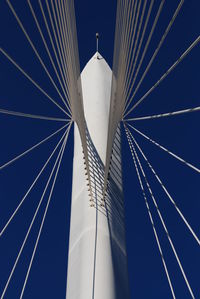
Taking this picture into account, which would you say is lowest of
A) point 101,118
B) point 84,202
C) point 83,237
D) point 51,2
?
point 83,237

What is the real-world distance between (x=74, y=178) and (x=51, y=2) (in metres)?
2.78

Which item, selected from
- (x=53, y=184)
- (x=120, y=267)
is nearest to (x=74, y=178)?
(x=53, y=184)

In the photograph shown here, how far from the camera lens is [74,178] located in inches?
279

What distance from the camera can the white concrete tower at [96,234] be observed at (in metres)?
5.02

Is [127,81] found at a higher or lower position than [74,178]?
higher

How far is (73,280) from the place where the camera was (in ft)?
17.3

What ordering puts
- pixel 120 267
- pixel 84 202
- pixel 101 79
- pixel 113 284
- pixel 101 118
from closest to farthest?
pixel 113 284 < pixel 120 267 < pixel 84 202 < pixel 101 118 < pixel 101 79

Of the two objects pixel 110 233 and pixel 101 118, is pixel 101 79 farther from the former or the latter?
pixel 110 233

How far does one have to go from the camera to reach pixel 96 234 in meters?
5.60

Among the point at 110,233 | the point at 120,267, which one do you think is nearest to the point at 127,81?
the point at 110,233

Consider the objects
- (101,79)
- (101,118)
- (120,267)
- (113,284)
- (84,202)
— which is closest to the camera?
(113,284)

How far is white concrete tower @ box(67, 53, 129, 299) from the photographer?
5023 millimetres

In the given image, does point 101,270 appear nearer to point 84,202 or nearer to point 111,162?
point 84,202

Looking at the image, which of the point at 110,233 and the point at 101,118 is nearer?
the point at 110,233
